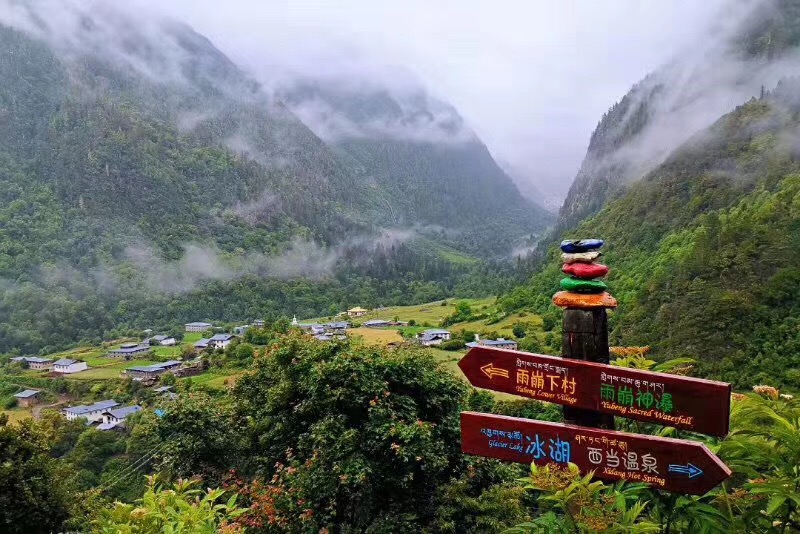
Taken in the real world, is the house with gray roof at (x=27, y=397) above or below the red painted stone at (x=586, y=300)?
below

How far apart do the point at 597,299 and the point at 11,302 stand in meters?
98.1

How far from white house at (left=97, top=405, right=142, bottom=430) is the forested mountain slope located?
37413 mm

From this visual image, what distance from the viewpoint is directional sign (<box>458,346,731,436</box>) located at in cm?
399

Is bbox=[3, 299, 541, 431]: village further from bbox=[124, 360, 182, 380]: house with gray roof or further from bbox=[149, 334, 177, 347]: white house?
bbox=[149, 334, 177, 347]: white house

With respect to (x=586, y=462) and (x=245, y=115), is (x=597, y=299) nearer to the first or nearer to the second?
(x=586, y=462)

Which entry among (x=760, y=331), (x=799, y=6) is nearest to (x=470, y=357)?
(x=760, y=331)

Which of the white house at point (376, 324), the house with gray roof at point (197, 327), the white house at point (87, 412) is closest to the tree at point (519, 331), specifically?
the white house at point (376, 324)

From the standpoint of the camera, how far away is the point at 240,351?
4878cm

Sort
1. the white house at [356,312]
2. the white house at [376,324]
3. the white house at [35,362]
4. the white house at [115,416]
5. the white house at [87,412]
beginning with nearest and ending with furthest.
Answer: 1. the white house at [115,416]
2. the white house at [87,412]
3. the white house at [35,362]
4. the white house at [376,324]
5. the white house at [356,312]

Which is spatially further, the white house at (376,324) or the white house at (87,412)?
the white house at (376,324)

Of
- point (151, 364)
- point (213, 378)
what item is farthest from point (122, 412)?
point (151, 364)

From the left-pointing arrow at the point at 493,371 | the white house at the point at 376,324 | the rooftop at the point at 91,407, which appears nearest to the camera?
the left-pointing arrow at the point at 493,371

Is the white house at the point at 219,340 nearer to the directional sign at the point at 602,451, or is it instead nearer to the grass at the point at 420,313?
the grass at the point at 420,313

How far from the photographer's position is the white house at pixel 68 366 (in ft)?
179
